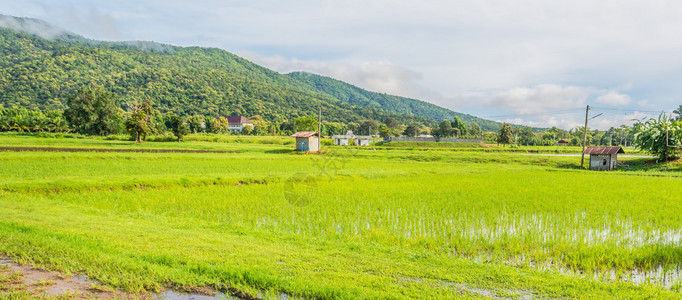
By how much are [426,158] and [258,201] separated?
29731 mm

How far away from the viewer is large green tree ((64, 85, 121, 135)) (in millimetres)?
58250

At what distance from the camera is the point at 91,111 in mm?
58781

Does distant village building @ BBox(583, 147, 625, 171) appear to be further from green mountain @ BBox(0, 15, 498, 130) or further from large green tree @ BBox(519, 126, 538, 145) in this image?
green mountain @ BBox(0, 15, 498, 130)

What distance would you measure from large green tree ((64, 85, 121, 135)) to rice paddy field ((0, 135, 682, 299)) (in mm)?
47879

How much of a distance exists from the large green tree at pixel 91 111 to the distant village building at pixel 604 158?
6789 cm

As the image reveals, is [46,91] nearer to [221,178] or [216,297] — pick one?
[221,178]

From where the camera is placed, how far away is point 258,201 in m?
13.3

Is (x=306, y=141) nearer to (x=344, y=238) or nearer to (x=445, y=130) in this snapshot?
(x=344, y=238)

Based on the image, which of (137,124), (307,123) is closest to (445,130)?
(307,123)

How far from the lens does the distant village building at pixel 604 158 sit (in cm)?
3350

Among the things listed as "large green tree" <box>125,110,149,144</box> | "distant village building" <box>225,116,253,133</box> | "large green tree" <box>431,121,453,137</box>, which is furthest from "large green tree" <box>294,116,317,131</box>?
"large green tree" <box>125,110,149,144</box>

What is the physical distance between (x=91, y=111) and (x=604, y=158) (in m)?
69.6

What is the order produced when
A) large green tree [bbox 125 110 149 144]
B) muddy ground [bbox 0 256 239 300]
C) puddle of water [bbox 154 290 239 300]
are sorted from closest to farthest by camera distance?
1. muddy ground [bbox 0 256 239 300]
2. puddle of water [bbox 154 290 239 300]
3. large green tree [bbox 125 110 149 144]

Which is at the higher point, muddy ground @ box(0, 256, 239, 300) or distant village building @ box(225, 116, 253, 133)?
distant village building @ box(225, 116, 253, 133)
